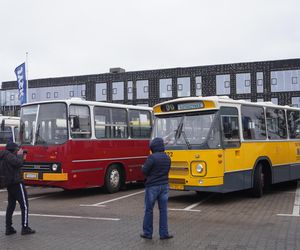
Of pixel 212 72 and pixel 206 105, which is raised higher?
pixel 212 72

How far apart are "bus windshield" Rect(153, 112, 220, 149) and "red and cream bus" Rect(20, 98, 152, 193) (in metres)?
2.40

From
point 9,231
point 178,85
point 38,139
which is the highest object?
point 178,85

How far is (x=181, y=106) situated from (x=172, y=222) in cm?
404

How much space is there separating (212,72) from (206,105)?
4833cm

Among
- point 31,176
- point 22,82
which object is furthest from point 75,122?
point 22,82

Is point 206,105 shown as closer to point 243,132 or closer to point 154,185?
point 243,132

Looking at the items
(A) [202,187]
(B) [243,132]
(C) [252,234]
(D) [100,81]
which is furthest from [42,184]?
(D) [100,81]

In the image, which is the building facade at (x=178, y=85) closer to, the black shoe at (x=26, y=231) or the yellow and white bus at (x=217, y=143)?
the yellow and white bus at (x=217, y=143)

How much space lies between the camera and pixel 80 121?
1444 cm

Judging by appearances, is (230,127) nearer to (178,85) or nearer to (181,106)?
(181,106)

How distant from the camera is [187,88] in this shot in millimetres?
61438

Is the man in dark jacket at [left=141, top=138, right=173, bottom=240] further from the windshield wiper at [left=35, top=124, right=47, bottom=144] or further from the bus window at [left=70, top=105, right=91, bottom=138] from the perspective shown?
the windshield wiper at [left=35, top=124, right=47, bottom=144]

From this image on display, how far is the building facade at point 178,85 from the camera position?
57222 mm

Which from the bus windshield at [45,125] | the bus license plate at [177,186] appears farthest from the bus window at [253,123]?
the bus windshield at [45,125]
